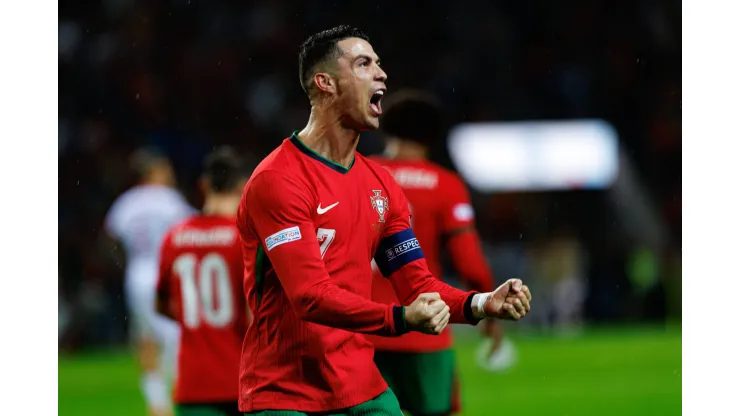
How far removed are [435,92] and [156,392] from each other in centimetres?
992

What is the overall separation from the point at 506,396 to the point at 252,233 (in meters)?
7.58

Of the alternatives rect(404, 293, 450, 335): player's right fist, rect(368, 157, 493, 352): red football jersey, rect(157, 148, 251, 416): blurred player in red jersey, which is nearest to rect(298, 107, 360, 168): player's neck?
rect(404, 293, 450, 335): player's right fist

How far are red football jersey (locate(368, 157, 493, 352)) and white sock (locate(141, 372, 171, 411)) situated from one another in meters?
4.07

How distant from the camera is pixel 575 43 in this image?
19859 millimetres

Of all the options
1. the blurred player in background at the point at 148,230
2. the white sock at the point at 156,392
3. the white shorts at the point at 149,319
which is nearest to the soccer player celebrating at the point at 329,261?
the white sock at the point at 156,392

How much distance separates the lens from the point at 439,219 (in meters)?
5.96

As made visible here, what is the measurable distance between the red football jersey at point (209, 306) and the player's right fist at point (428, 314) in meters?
2.35

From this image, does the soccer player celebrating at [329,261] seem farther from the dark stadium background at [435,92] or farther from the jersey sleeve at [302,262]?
the dark stadium background at [435,92]

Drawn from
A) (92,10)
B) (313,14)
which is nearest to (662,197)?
(313,14)

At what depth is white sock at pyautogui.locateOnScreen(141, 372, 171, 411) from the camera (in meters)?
9.38

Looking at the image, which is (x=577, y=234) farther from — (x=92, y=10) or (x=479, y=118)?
(x=92, y=10)

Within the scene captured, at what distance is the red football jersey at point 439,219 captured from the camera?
5.91m
